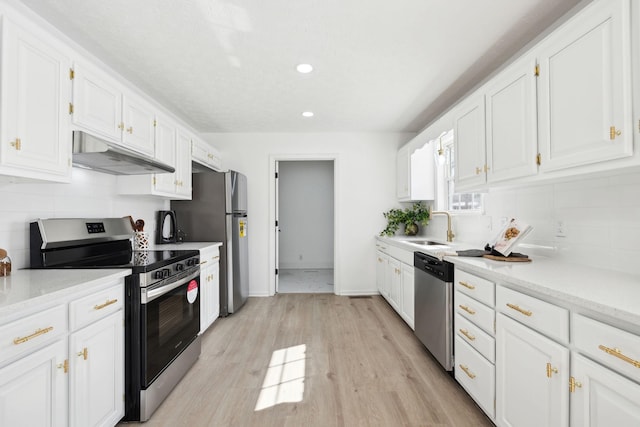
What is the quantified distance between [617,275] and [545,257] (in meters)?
0.59

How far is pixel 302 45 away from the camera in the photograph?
2.22 metres

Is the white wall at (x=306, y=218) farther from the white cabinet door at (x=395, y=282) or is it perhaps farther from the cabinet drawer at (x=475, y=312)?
the cabinet drawer at (x=475, y=312)

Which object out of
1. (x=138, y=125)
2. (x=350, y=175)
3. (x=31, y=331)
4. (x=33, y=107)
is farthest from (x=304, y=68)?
(x=31, y=331)

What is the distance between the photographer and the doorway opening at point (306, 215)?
6.88 m

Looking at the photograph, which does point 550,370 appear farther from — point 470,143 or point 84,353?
point 84,353

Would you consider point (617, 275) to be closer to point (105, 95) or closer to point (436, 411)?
point (436, 411)

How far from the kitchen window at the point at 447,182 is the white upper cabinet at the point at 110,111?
9.55 feet

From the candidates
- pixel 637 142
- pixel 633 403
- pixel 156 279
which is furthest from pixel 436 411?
pixel 156 279

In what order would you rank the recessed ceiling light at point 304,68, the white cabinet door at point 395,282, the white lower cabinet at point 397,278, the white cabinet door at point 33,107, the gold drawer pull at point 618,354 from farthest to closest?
the white cabinet door at point 395,282, the white lower cabinet at point 397,278, the recessed ceiling light at point 304,68, the white cabinet door at point 33,107, the gold drawer pull at point 618,354

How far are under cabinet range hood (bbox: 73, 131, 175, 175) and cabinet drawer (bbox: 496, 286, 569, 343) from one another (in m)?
2.39

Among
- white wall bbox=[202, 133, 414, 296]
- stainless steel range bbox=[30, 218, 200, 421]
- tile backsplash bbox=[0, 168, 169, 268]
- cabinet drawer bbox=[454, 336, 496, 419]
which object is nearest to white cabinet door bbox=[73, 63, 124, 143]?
tile backsplash bbox=[0, 168, 169, 268]

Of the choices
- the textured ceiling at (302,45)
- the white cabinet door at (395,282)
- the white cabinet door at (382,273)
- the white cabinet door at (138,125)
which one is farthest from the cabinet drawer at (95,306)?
the white cabinet door at (382,273)

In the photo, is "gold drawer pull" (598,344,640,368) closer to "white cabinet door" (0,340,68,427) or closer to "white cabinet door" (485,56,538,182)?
"white cabinet door" (485,56,538,182)

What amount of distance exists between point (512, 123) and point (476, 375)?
1.58 m
